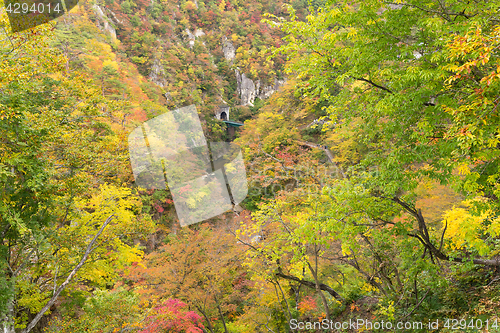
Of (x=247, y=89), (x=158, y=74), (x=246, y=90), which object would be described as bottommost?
(x=246, y=90)

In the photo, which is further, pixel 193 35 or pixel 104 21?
pixel 193 35

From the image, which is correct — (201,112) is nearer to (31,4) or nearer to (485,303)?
(31,4)

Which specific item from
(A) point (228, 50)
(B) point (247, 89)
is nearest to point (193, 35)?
(A) point (228, 50)

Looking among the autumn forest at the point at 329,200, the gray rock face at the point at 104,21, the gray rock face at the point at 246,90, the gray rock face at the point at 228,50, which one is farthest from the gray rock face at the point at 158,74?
the autumn forest at the point at 329,200

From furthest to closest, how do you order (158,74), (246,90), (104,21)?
(246,90)
(158,74)
(104,21)

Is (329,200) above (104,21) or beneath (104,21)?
beneath

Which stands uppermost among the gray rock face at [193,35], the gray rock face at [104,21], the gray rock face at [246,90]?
the gray rock face at [104,21]

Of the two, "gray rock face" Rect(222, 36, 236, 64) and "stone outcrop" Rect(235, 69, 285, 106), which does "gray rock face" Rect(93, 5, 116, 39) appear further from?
"stone outcrop" Rect(235, 69, 285, 106)

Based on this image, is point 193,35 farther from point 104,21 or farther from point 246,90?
point 104,21

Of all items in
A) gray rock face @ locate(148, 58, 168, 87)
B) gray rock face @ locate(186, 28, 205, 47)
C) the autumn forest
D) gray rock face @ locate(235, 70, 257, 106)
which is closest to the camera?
the autumn forest

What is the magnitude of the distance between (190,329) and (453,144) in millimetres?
8393

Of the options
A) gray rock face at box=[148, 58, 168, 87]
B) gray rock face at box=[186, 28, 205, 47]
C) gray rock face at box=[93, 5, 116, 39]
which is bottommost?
gray rock face at box=[148, 58, 168, 87]

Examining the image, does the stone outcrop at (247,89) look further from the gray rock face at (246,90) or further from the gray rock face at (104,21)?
the gray rock face at (104,21)

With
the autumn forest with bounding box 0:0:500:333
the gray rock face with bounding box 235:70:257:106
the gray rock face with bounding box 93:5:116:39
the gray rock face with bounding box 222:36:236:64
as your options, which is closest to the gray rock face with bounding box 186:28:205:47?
the gray rock face with bounding box 222:36:236:64
